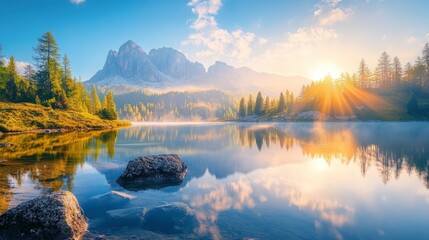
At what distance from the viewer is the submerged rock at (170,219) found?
9.86 metres

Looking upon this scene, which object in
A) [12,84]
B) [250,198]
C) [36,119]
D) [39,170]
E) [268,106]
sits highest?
[12,84]

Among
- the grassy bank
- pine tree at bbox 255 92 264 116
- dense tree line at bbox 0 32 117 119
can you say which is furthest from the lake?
pine tree at bbox 255 92 264 116

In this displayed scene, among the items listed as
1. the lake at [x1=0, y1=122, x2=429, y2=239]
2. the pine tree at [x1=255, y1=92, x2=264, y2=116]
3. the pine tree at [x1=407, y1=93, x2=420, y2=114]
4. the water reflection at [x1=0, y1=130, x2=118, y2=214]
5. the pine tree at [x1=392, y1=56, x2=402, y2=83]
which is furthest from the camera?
the pine tree at [x1=255, y1=92, x2=264, y2=116]

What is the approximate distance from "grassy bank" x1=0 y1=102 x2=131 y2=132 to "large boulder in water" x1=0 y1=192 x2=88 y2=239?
61468 millimetres

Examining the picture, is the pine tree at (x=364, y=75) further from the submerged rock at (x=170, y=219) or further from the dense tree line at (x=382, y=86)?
the submerged rock at (x=170, y=219)

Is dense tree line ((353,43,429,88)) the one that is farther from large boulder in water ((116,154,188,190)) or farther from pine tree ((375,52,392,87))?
large boulder in water ((116,154,188,190))

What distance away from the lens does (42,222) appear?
348 inches

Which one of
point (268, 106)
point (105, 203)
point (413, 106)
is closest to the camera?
point (105, 203)

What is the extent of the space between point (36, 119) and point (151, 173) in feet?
213

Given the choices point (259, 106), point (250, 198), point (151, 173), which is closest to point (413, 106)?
point (259, 106)

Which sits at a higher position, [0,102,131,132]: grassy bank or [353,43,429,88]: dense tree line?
[353,43,429,88]: dense tree line

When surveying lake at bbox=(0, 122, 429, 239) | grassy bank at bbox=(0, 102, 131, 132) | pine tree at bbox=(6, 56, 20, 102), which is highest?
pine tree at bbox=(6, 56, 20, 102)

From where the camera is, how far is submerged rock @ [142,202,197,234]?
9859mm

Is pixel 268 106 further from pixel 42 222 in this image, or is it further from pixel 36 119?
pixel 42 222
